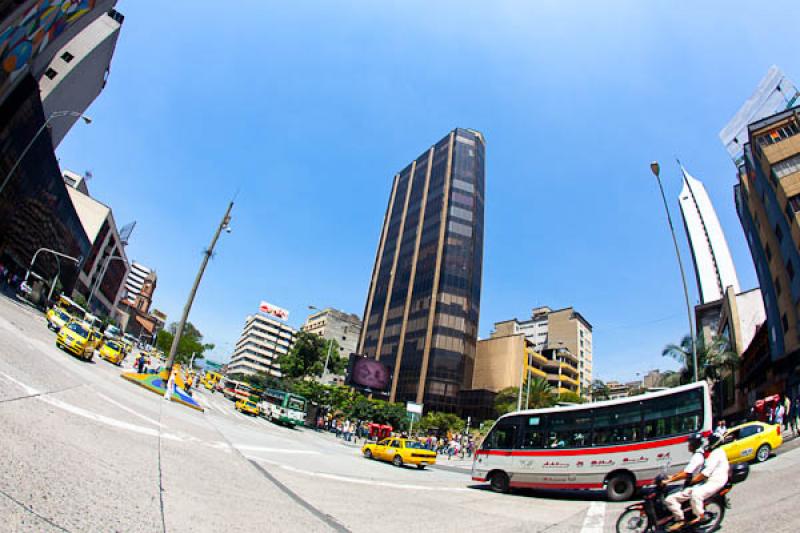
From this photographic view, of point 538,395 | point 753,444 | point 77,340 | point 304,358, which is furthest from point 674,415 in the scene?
point 304,358

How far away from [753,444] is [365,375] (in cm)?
4691

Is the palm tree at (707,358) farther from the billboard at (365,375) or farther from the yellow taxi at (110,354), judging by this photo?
the yellow taxi at (110,354)

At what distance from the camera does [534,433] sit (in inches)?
482

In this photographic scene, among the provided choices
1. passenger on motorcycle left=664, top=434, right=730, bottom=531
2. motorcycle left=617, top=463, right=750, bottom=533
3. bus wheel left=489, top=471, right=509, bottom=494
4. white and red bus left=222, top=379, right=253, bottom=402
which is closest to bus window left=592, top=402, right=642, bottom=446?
bus wheel left=489, top=471, right=509, bottom=494

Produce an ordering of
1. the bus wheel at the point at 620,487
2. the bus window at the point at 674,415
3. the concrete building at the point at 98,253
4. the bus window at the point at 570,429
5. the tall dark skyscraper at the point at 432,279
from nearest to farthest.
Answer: the bus wheel at the point at 620,487
the bus window at the point at 674,415
the bus window at the point at 570,429
the tall dark skyscraper at the point at 432,279
the concrete building at the point at 98,253

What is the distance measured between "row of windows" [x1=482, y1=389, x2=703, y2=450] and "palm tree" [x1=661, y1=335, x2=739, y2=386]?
3373 centimetres

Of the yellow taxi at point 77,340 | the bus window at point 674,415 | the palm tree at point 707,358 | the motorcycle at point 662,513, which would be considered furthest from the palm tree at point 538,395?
the motorcycle at point 662,513

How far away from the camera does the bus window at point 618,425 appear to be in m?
10.6

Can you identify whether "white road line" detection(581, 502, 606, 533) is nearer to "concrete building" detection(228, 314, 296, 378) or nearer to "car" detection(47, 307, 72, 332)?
"car" detection(47, 307, 72, 332)

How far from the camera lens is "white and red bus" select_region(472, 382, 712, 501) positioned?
32.6ft

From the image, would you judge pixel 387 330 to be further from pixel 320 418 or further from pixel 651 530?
pixel 651 530

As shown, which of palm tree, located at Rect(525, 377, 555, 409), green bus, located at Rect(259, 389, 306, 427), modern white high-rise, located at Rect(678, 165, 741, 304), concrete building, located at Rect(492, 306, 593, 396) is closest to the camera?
green bus, located at Rect(259, 389, 306, 427)

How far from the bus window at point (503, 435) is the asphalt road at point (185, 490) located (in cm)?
253

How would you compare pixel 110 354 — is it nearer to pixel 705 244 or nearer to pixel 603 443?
pixel 603 443
